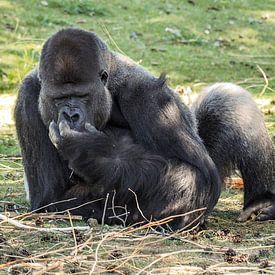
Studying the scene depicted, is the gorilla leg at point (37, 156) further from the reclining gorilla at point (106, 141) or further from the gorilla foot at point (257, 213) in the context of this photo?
the gorilla foot at point (257, 213)

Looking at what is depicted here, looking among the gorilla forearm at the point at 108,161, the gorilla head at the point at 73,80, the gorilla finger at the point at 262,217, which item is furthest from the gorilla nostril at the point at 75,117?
the gorilla finger at the point at 262,217

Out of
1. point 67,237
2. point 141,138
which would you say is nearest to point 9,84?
point 141,138

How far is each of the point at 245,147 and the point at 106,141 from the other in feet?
5.18

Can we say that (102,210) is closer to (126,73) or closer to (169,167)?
(169,167)

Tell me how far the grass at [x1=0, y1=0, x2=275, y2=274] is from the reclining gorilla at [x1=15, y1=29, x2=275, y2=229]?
Result: 27 centimetres

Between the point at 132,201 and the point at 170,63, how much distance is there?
6.26 meters

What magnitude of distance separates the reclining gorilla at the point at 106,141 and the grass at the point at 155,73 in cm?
27

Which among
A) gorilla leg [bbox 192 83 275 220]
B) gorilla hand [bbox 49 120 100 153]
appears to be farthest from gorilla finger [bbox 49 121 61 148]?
gorilla leg [bbox 192 83 275 220]

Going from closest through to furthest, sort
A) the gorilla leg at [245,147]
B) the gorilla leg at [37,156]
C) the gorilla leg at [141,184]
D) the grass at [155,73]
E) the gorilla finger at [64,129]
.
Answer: the grass at [155,73] → the gorilla finger at [64,129] → the gorilla leg at [141,184] → the gorilla leg at [37,156] → the gorilla leg at [245,147]

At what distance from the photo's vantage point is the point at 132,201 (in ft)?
21.0

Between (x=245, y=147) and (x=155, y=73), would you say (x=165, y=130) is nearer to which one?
(x=245, y=147)

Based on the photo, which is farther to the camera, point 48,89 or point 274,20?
point 274,20

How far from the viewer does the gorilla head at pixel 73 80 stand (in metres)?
6.14

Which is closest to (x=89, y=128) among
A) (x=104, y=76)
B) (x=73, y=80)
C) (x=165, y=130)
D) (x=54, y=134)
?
(x=54, y=134)
